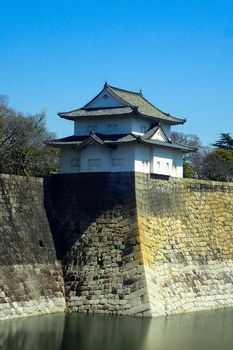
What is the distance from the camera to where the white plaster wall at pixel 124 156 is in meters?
20.1

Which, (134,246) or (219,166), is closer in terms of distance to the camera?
(134,246)

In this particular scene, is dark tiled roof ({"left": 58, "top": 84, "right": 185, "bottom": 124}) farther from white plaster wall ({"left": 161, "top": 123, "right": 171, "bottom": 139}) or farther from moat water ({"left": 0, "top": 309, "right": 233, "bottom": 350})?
moat water ({"left": 0, "top": 309, "right": 233, "bottom": 350})

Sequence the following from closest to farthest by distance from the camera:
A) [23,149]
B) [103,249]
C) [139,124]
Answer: [103,249], [139,124], [23,149]

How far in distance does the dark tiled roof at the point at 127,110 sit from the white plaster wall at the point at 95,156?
1.17 m

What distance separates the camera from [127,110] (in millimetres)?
20672

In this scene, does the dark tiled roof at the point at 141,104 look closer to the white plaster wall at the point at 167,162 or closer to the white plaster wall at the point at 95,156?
the white plaster wall at the point at 167,162

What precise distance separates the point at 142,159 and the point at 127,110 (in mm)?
1623

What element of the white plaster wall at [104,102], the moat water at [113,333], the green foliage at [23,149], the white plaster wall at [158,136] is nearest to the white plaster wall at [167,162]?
the white plaster wall at [158,136]

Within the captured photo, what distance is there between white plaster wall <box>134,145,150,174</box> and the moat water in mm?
4697

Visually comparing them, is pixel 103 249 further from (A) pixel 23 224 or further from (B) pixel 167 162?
(B) pixel 167 162

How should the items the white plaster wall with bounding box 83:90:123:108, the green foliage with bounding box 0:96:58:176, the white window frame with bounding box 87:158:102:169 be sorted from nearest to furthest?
1. the white window frame with bounding box 87:158:102:169
2. the white plaster wall with bounding box 83:90:123:108
3. the green foliage with bounding box 0:96:58:176

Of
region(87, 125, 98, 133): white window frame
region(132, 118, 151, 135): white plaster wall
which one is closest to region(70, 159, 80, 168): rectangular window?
region(87, 125, 98, 133): white window frame

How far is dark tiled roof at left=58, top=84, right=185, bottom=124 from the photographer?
2080 cm

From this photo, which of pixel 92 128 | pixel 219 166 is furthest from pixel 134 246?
pixel 219 166
